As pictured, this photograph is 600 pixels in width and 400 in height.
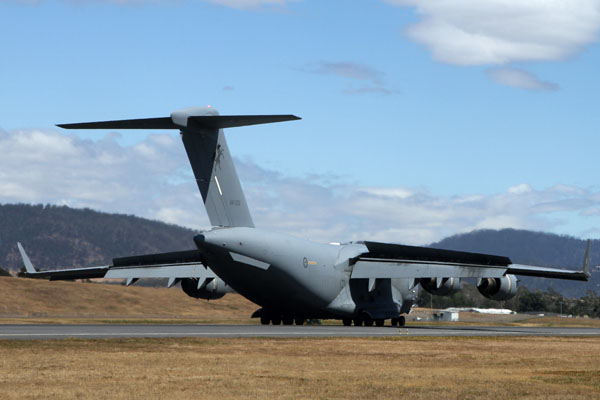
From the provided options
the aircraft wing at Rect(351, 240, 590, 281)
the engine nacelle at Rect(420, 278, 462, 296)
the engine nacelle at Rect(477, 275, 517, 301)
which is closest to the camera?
the aircraft wing at Rect(351, 240, 590, 281)

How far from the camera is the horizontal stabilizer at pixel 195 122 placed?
3491 cm

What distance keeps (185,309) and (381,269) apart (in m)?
65.9

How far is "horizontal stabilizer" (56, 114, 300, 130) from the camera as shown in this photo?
3491cm

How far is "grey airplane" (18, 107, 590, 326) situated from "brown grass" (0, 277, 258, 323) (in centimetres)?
4157

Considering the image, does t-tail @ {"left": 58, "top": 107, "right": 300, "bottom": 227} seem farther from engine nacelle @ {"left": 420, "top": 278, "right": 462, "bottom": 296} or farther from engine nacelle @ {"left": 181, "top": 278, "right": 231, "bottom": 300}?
engine nacelle @ {"left": 420, "top": 278, "right": 462, "bottom": 296}

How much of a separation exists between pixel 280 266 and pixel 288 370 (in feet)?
78.8

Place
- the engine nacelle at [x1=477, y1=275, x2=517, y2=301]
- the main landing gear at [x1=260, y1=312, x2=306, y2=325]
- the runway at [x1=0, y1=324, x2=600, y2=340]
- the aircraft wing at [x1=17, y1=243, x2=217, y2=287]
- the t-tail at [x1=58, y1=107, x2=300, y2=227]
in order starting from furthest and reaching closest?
the main landing gear at [x1=260, y1=312, x2=306, y2=325] < the aircraft wing at [x1=17, y1=243, x2=217, y2=287] < the engine nacelle at [x1=477, y1=275, x2=517, y2=301] < the t-tail at [x1=58, y1=107, x2=300, y2=227] < the runway at [x1=0, y1=324, x2=600, y2=340]

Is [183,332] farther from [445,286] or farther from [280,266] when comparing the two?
[445,286]

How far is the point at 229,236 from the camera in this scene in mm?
40469

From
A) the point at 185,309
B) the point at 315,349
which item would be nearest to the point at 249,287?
the point at 315,349

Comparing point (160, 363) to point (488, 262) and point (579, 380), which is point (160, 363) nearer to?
point (579, 380)

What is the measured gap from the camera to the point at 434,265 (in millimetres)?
45969

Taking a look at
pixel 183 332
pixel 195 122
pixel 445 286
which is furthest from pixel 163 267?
pixel 183 332

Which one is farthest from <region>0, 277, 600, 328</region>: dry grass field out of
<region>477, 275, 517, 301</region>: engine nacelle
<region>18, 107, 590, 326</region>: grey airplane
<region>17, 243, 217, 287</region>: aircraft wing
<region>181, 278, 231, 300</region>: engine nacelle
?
<region>477, 275, 517, 301</region>: engine nacelle
